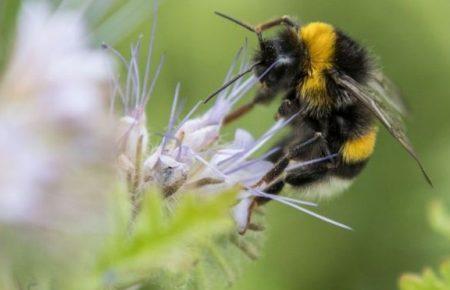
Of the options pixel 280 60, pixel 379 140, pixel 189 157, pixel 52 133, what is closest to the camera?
pixel 52 133

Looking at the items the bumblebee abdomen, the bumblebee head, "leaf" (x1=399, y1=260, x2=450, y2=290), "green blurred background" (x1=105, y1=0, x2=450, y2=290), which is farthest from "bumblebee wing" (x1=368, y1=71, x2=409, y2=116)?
"green blurred background" (x1=105, y1=0, x2=450, y2=290)

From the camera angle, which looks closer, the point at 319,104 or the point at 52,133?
the point at 52,133

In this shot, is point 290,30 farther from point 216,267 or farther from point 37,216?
point 37,216

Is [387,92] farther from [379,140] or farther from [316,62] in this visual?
[379,140]

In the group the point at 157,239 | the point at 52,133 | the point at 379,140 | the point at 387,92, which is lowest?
the point at 379,140

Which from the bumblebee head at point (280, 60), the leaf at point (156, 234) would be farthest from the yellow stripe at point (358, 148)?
the leaf at point (156, 234)

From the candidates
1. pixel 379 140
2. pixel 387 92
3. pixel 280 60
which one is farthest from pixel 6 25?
pixel 379 140

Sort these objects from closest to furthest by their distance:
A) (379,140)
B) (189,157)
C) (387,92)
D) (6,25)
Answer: (6,25), (189,157), (387,92), (379,140)
